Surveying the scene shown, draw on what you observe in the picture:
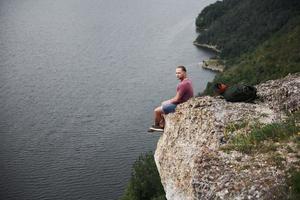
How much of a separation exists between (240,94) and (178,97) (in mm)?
1920

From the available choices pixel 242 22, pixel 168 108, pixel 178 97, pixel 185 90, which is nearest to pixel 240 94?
pixel 185 90

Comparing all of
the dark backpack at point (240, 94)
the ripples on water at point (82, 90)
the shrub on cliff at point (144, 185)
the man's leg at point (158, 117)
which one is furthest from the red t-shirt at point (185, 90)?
the ripples on water at point (82, 90)

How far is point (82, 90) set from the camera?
94.1 meters

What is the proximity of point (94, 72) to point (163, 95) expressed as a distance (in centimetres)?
1923

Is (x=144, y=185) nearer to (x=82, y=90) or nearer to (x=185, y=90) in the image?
(x=82, y=90)

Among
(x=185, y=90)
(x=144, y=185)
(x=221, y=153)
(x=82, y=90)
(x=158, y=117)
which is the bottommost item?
(x=144, y=185)

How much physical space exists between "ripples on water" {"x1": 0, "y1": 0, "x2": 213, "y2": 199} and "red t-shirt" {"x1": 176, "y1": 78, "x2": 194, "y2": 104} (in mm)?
47862

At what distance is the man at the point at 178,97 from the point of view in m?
14.7

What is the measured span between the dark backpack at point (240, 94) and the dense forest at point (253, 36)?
74.3 m

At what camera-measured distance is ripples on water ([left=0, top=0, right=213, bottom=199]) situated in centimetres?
6625

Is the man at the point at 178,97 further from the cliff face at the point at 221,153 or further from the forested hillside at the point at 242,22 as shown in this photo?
the forested hillside at the point at 242,22

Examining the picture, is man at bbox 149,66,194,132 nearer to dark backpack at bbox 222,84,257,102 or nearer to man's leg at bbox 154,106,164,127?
man's leg at bbox 154,106,164,127

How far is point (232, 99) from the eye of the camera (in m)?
15.0

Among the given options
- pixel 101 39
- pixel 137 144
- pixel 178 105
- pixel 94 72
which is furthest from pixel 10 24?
pixel 178 105
